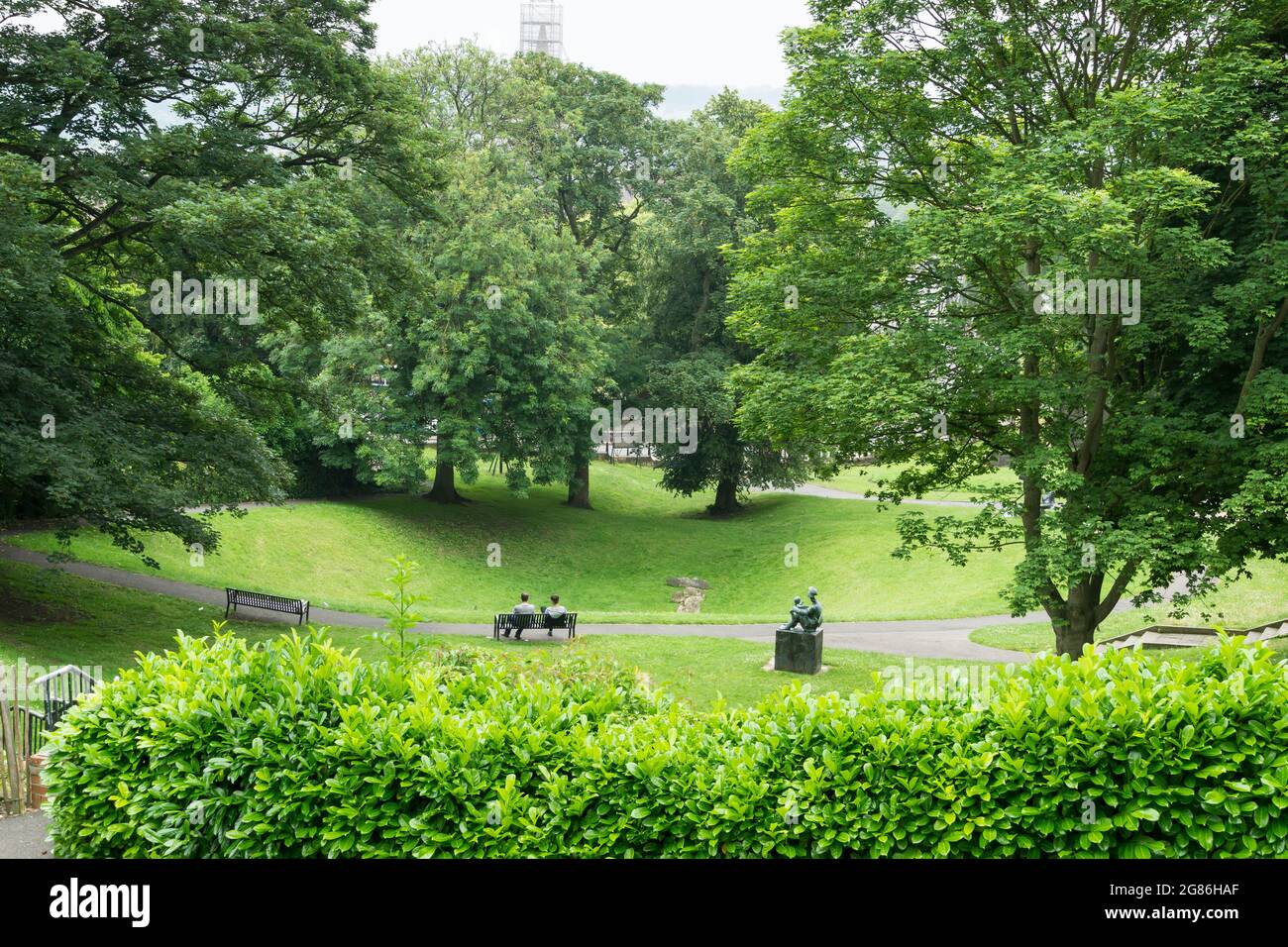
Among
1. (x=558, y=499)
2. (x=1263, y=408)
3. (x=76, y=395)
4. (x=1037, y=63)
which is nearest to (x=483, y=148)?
(x=558, y=499)

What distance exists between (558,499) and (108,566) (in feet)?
72.2

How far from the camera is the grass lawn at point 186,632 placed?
693 inches

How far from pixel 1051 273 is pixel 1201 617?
46.2 feet

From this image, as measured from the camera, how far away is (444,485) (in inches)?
1583

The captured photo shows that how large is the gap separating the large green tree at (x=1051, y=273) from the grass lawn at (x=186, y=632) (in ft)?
12.9

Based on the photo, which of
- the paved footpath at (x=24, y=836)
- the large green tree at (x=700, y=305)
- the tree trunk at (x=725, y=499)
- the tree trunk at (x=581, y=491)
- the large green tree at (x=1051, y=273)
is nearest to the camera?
the paved footpath at (x=24, y=836)

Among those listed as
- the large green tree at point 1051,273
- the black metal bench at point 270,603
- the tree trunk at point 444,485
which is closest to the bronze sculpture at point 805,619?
the large green tree at point 1051,273

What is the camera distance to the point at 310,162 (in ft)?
74.0

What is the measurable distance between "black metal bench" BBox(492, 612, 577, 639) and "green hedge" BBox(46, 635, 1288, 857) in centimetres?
1629

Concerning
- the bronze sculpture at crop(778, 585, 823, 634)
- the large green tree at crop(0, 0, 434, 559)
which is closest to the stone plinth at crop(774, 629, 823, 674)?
the bronze sculpture at crop(778, 585, 823, 634)

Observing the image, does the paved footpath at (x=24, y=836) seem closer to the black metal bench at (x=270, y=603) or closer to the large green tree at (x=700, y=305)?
the black metal bench at (x=270, y=603)

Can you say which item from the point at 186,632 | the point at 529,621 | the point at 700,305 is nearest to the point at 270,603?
the point at 186,632

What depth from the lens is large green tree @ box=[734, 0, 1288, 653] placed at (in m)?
14.0
